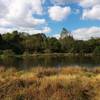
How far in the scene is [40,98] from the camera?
988 cm

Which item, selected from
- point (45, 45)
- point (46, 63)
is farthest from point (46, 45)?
point (46, 63)

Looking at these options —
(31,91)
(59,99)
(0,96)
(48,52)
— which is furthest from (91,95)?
(48,52)

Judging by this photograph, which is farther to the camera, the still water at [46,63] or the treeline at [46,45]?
the treeline at [46,45]

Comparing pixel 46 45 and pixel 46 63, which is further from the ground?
pixel 46 45

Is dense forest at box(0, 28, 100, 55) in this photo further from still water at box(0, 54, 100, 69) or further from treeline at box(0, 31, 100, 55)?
still water at box(0, 54, 100, 69)

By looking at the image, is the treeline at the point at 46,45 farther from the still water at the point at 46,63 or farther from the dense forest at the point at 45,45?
the still water at the point at 46,63

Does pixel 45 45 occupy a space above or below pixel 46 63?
above

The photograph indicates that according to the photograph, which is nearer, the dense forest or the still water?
the still water

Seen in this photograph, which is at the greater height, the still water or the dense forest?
the dense forest

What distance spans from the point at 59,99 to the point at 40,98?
0.74 metres

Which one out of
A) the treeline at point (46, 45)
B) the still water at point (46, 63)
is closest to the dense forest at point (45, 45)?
the treeline at point (46, 45)

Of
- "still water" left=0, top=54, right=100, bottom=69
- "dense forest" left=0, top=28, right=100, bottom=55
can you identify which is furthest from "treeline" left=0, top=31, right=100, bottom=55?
"still water" left=0, top=54, right=100, bottom=69

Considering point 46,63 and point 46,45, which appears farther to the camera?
point 46,45

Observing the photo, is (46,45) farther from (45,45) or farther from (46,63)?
(46,63)
